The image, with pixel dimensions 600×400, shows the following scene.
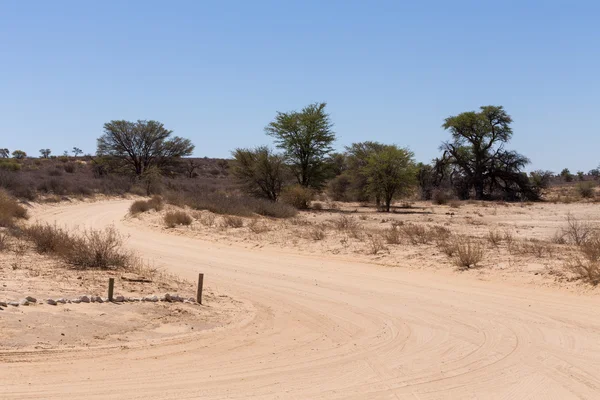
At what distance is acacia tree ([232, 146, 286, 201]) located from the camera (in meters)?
49.3

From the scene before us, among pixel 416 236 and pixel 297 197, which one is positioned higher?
pixel 297 197

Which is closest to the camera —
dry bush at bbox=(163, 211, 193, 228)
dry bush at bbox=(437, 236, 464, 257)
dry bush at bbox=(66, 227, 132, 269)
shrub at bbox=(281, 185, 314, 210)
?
dry bush at bbox=(66, 227, 132, 269)

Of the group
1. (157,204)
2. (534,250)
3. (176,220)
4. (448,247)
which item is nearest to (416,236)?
(448,247)

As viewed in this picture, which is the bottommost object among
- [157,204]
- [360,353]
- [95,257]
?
[360,353]

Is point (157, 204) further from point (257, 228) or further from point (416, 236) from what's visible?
point (416, 236)

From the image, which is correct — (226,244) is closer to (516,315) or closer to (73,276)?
(73,276)

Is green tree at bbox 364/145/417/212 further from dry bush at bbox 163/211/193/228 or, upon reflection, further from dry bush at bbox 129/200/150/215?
dry bush at bbox 163/211/193/228

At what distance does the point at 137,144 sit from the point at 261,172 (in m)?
33.4

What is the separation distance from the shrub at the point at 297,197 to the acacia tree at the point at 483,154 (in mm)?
26175

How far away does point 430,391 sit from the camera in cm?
689

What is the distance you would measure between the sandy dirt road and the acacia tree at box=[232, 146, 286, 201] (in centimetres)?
3531

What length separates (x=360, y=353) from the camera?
8430mm

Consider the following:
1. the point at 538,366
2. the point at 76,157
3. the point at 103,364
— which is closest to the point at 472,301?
the point at 538,366

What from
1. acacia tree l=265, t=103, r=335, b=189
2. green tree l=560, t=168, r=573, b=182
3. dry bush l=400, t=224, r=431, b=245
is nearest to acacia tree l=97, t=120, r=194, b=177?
acacia tree l=265, t=103, r=335, b=189
